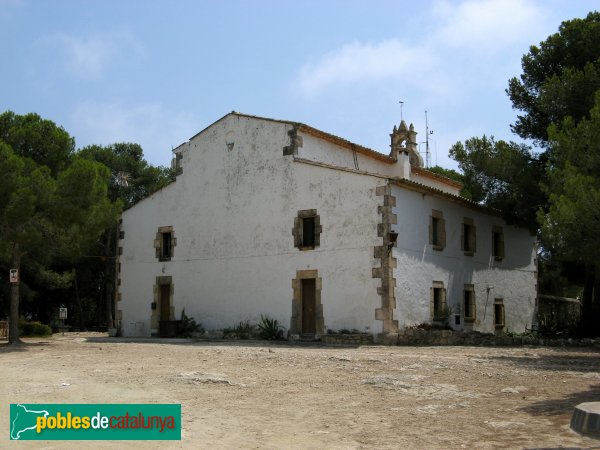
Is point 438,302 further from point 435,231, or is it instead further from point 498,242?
point 498,242

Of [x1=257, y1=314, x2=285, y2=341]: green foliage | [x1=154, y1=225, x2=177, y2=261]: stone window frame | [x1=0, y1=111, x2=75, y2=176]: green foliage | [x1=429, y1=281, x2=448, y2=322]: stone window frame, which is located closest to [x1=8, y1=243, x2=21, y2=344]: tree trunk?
[x1=0, y1=111, x2=75, y2=176]: green foliage

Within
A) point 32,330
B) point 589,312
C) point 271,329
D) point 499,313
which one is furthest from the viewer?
point 32,330

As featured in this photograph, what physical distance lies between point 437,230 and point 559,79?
6884 mm

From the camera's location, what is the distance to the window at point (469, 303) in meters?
27.0

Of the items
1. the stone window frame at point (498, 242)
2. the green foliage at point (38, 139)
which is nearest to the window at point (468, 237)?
the stone window frame at point (498, 242)

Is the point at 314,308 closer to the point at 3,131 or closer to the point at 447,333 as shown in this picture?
the point at 447,333

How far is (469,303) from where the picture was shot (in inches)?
1080

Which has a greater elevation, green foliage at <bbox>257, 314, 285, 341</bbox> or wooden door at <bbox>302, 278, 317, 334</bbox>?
wooden door at <bbox>302, 278, 317, 334</bbox>

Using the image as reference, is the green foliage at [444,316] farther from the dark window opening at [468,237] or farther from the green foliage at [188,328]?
the green foliage at [188,328]

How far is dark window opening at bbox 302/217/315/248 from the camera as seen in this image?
24172 millimetres

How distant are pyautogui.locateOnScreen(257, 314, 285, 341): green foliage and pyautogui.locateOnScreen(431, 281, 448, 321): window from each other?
553 centimetres

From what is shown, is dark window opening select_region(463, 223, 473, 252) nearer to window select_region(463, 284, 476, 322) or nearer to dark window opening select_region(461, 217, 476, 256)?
dark window opening select_region(461, 217, 476, 256)

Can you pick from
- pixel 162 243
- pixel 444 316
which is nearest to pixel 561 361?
Answer: pixel 444 316

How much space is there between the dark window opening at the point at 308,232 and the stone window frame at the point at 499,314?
391 inches
